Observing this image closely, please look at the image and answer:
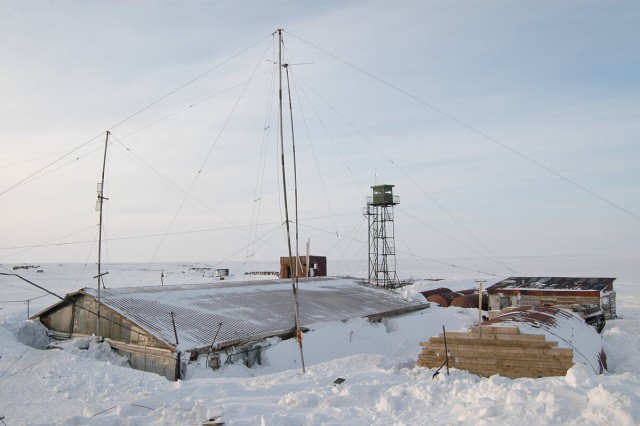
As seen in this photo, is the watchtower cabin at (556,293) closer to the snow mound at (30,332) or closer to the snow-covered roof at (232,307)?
the snow-covered roof at (232,307)

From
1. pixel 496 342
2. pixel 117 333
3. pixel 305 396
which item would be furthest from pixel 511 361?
pixel 117 333

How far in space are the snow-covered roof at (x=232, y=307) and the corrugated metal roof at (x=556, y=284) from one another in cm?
1076

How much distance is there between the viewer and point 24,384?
48.5ft

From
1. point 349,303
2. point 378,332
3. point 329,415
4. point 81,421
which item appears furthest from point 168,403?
point 349,303

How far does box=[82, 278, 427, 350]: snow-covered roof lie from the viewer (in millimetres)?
19984

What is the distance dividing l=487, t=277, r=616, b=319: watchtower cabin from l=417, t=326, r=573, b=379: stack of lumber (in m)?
23.9

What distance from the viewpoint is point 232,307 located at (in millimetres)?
24875

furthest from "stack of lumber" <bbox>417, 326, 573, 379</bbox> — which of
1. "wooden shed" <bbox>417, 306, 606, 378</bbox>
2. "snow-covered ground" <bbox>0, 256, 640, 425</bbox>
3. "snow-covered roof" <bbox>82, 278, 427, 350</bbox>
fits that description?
"snow-covered roof" <bbox>82, 278, 427, 350</bbox>

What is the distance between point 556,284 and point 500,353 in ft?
94.0

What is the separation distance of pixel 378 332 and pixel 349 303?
342cm

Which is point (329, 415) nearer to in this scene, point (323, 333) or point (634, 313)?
point (323, 333)

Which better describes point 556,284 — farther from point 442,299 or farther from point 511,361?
point 511,361

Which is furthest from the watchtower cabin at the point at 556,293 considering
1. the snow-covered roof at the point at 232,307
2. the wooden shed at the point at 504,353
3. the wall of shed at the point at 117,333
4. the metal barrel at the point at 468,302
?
the wall of shed at the point at 117,333

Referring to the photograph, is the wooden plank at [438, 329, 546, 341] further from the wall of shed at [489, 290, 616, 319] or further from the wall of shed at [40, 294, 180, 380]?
the wall of shed at [489, 290, 616, 319]
